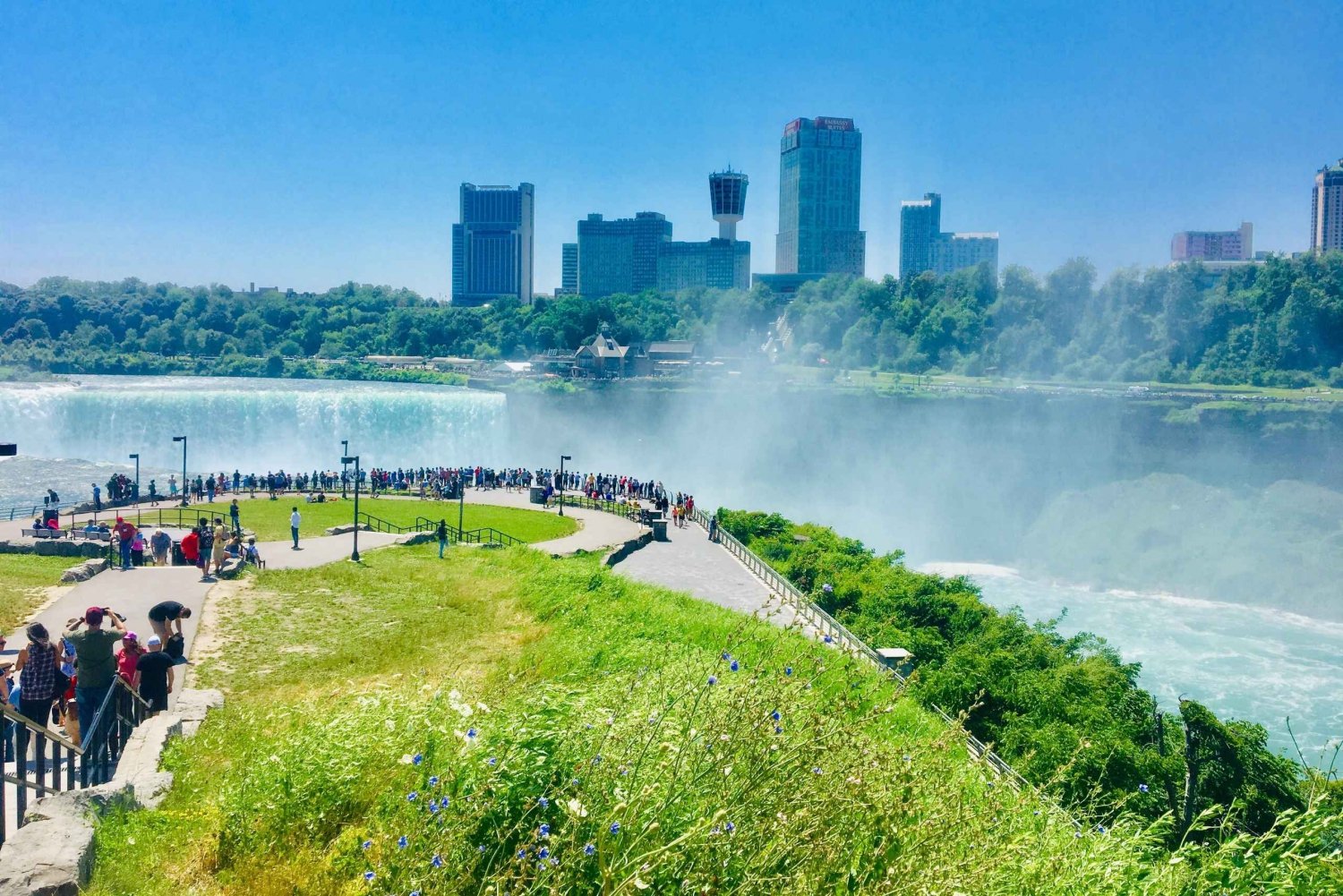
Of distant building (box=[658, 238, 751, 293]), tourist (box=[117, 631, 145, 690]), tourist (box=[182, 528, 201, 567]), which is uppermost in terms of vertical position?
distant building (box=[658, 238, 751, 293])

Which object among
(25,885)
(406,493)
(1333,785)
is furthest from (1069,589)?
(25,885)

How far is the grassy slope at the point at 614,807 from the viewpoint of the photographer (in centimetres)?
485

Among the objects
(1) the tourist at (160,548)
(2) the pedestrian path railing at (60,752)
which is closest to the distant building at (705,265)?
(1) the tourist at (160,548)

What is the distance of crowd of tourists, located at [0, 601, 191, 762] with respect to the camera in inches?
324

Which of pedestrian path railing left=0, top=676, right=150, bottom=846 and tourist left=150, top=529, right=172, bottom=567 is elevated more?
pedestrian path railing left=0, top=676, right=150, bottom=846

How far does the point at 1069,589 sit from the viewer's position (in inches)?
1660

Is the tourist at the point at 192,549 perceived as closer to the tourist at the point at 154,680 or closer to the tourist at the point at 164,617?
the tourist at the point at 164,617

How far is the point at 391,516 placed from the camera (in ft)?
98.3

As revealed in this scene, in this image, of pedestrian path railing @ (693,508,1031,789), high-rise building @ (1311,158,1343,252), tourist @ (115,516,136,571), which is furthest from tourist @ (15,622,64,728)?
high-rise building @ (1311,158,1343,252)

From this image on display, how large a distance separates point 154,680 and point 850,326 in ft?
342

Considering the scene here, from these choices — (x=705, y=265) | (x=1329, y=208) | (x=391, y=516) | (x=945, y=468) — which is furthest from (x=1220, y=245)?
(x=391, y=516)

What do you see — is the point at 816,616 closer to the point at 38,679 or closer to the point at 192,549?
the point at 192,549

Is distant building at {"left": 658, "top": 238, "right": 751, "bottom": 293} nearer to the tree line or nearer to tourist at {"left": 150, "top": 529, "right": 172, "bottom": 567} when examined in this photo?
the tree line

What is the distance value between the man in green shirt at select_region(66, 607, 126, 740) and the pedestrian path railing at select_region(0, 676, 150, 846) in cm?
11
